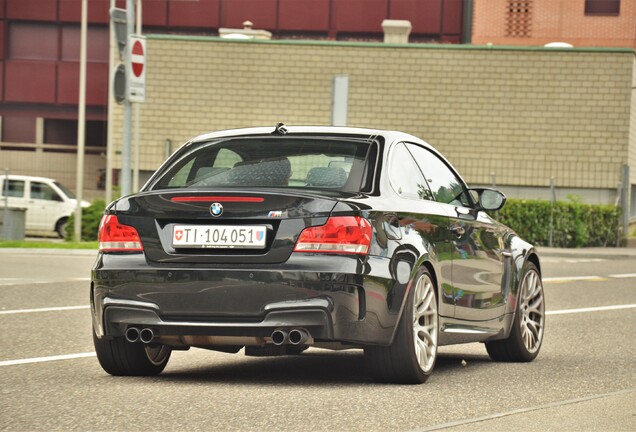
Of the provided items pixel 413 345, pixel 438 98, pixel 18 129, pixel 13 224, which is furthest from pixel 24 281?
pixel 18 129

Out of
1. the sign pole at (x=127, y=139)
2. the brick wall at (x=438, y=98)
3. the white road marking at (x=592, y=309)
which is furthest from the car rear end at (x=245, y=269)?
the brick wall at (x=438, y=98)

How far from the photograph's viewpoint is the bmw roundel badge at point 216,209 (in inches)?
295

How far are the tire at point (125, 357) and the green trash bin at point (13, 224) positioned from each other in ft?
69.0

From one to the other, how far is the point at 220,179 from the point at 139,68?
516 inches

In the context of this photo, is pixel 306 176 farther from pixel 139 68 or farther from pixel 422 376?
pixel 139 68

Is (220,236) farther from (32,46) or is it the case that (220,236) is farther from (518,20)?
(32,46)

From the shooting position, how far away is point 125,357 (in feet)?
26.7

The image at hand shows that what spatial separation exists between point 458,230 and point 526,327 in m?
1.40

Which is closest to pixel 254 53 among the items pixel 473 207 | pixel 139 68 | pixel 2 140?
pixel 2 140

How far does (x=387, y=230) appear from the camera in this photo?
764 centimetres

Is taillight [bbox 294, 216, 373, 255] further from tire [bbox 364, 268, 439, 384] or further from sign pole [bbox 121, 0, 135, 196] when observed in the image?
sign pole [bbox 121, 0, 135, 196]

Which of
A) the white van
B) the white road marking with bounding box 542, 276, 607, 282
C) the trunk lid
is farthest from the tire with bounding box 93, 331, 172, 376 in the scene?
the white van

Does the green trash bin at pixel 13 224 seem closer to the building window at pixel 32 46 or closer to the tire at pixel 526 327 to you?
the building window at pixel 32 46

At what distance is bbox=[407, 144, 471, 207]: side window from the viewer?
883 centimetres
